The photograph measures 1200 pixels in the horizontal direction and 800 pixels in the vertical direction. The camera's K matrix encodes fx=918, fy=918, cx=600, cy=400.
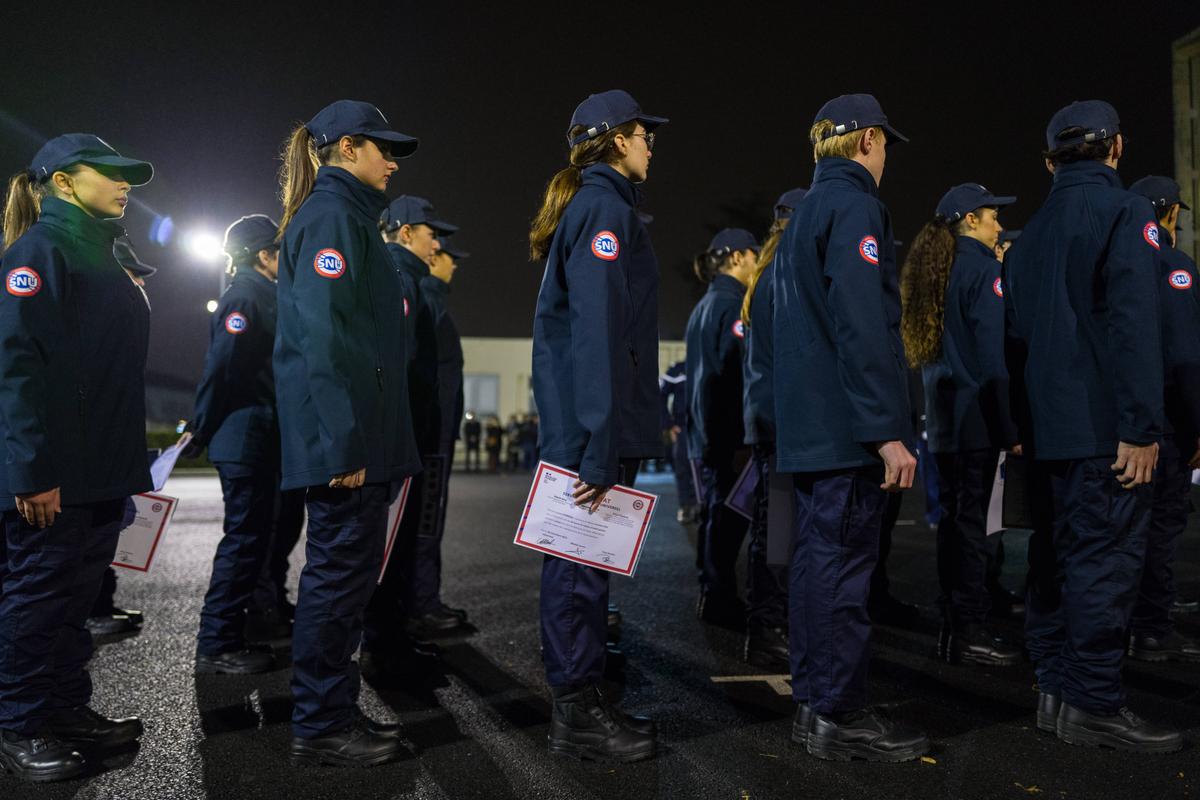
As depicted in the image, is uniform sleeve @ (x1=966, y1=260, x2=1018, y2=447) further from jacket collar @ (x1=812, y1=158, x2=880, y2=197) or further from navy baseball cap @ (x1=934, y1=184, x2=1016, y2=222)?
jacket collar @ (x1=812, y1=158, x2=880, y2=197)

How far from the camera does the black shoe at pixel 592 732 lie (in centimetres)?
312

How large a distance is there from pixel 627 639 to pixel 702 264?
2600 mm

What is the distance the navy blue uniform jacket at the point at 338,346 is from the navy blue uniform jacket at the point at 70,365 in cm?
66

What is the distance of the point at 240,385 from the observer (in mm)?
4793

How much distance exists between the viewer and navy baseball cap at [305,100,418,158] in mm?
3375

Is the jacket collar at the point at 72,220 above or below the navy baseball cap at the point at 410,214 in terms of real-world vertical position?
below

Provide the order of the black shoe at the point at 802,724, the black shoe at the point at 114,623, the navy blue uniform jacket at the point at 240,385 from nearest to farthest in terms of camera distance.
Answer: the black shoe at the point at 802,724
the navy blue uniform jacket at the point at 240,385
the black shoe at the point at 114,623

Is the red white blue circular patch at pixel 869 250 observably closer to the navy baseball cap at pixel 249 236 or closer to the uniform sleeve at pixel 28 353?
the uniform sleeve at pixel 28 353

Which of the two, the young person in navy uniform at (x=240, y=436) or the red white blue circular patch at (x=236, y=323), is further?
the red white blue circular patch at (x=236, y=323)

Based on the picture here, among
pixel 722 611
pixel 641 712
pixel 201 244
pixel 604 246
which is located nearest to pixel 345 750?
pixel 641 712

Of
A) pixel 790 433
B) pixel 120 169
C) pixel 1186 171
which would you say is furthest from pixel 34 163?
pixel 1186 171

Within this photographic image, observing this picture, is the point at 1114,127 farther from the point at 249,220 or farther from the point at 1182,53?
the point at 1182,53

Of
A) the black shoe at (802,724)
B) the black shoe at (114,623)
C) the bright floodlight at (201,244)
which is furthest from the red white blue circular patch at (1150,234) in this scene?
the bright floodlight at (201,244)

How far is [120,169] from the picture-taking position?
344cm
